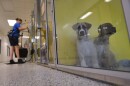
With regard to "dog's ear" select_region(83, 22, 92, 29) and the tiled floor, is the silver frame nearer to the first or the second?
the tiled floor

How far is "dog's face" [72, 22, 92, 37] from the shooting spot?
66.5 inches

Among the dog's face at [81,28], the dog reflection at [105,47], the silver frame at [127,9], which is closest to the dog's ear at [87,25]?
the dog's face at [81,28]

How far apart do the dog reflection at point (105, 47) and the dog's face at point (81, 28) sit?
35 centimetres

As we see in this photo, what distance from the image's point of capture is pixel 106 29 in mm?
1206

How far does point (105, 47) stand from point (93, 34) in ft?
0.88

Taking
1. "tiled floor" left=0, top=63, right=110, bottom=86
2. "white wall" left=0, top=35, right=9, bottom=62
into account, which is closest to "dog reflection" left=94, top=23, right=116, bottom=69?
"tiled floor" left=0, top=63, right=110, bottom=86

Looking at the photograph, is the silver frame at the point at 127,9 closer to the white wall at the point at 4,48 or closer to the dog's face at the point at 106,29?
the dog's face at the point at 106,29

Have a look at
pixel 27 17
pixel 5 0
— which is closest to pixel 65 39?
pixel 5 0

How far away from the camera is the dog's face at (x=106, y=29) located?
114 centimetres

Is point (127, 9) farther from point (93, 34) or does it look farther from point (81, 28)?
point (81, 28)

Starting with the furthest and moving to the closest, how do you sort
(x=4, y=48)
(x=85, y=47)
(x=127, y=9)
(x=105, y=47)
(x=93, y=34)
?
(x=4, y=48)
(x=85, y=47)
(x=93, y=34)
(x=105, y=47)
(x=127, y=9)

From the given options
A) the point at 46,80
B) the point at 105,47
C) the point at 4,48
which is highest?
the point at 4,48

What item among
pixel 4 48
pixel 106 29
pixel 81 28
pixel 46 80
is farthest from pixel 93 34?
pixel 4 48

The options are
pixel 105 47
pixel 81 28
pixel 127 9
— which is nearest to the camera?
pixel 127 9
